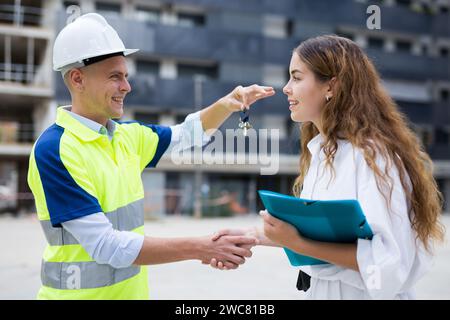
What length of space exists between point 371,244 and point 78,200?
103 centimetres

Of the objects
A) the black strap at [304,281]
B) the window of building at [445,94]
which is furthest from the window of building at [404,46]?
the black strap at [304,281]

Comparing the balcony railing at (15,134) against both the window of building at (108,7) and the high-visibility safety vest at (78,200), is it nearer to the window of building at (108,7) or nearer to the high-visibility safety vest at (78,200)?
the window of building at (108,7)

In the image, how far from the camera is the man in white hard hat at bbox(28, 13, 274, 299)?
75.2 inches

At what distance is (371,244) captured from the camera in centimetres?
158

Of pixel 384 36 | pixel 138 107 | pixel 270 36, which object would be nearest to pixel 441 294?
pixel 138 107

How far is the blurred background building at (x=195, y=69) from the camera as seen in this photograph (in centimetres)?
2109

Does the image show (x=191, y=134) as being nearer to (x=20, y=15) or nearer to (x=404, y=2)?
(x=20, y=15)

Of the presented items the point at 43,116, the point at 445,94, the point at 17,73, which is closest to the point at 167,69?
the point at 43,116

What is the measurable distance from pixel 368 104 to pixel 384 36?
27.4 metres

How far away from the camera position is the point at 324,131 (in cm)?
186

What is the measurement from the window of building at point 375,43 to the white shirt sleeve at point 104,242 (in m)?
26.9

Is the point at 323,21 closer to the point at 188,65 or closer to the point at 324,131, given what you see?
the point at 188,65
